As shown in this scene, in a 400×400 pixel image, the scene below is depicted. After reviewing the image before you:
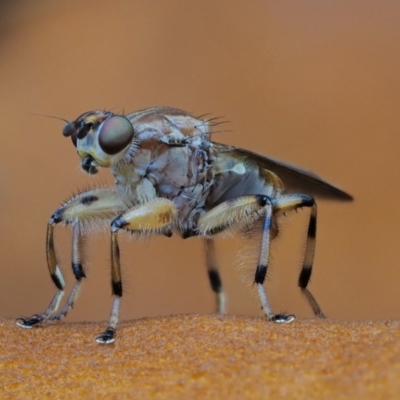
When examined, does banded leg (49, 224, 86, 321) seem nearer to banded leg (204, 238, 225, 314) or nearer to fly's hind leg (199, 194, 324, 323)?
fly's hind leg (199, 194, 324, 323)

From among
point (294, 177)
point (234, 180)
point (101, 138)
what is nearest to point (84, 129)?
point (101, 138)

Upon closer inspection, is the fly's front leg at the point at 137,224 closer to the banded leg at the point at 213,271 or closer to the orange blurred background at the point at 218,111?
the banded leg at the point at 213,271

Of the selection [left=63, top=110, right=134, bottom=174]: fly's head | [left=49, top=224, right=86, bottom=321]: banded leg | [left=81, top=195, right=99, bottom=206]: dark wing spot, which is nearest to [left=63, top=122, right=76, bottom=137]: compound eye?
[left=63, top=110, right=134, bottom=174]: fly's head

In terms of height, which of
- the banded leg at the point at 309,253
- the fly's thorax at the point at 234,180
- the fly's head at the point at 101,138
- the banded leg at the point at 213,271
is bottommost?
the banded leg at the point at 213,271

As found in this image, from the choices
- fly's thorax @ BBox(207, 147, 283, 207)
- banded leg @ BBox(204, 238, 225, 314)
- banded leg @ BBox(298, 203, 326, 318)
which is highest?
fly's thorax @ BBox(207, 147, 283, 207)

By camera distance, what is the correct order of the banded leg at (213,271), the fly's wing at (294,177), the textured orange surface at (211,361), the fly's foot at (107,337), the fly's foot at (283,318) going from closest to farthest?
the textured orange surface at (211,361) → the fly's foot at (107,337) → the fly's foot at (283,318) → the fly's wing at (294,177) → the banded leg at (213,271)

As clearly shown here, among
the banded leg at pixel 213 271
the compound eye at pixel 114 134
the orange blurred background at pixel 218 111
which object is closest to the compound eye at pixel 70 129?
the compound eye at pixel 114 134

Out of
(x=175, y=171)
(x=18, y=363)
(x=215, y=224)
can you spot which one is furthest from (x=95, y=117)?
(x=18, y=363)
